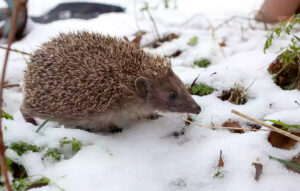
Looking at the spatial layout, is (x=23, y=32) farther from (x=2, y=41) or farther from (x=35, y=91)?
(x=35, y=91)

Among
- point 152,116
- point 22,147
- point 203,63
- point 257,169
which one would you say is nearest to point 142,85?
point 152,116

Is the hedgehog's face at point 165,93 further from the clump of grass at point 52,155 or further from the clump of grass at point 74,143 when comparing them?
the clump of grass at point 52,155

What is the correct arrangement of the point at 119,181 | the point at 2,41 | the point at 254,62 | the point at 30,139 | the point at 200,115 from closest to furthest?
the point at 119,181, the point at 30,139, the point at 200,115, the point at 254,62, the point at 2,41

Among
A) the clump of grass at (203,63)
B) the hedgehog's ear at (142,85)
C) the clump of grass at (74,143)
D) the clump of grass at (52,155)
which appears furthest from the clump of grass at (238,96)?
the clump of grass at (52,155)

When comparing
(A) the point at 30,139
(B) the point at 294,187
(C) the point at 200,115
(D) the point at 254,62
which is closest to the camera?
(B) the point at 294,187

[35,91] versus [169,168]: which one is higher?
[35,91]

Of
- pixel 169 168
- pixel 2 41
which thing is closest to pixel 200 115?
pixel 169 168
